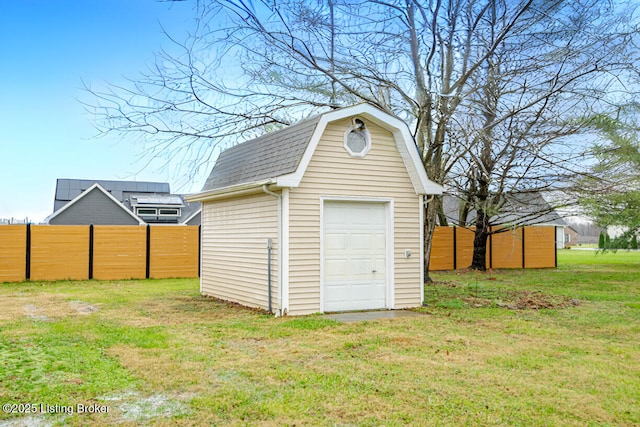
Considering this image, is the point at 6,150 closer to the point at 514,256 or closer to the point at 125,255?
the point at 125,255

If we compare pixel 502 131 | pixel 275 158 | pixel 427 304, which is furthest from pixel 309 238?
pixel 502 131

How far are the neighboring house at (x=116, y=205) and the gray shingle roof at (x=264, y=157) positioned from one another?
18.0 meters

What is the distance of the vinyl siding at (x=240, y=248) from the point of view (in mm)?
9539

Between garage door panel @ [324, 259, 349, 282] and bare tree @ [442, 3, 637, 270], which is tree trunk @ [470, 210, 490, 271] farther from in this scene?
garage door panel @ [324, 259, 349, 282]

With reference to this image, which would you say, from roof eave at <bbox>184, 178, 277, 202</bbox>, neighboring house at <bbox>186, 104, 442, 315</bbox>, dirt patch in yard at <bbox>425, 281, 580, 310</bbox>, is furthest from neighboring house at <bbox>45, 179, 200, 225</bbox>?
neighboring house at <bbox>186, 104, 442, 315</bbox>

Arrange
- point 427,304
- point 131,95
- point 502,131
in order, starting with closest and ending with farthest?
point 427,304, point 131,95, point 502,131

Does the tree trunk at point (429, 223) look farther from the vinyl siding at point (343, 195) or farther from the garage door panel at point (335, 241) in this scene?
the garage door panel at point (335, 241)

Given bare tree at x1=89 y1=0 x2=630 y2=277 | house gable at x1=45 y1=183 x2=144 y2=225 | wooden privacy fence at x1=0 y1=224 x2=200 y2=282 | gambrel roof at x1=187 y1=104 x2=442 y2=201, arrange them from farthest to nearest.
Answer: house gable at x1=45 y1=183 x2=144 y2=225
wooden privacy fence at x1=0 y1=224 x2=200 y2=282
bare tree at x1=89 y1=0 x2=630 y2=277
gambrel roof at x1=187 y1=104 x2=442 y2=201

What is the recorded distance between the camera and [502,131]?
14.8 m

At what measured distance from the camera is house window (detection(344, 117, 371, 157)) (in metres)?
9.64

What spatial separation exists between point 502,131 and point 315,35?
616cm

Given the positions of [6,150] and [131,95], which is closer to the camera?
[131,95]

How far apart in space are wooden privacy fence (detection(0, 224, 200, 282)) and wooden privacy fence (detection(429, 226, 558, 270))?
9232mm

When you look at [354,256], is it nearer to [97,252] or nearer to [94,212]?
[97,252]
